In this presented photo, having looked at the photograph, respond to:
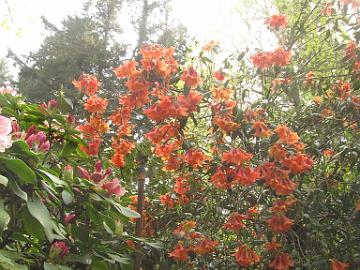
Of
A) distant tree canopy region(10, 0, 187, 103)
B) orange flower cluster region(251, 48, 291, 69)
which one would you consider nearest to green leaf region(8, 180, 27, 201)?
orange flower cluster region(251, 48, 291, 69)

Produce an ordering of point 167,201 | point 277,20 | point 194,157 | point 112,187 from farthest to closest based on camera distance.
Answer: point 277,20 → point 167,201 → point 194,157 → point 112,187

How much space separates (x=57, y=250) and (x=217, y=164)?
1.12 metres

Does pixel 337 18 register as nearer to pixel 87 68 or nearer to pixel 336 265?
pixel 336 265

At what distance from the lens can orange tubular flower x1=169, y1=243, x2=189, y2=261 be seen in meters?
2.07

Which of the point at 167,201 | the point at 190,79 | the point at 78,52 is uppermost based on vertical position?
the point at 78,52

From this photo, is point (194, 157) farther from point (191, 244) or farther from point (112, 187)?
point (112, 187)

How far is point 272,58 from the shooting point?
242cm

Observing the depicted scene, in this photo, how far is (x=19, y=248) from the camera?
154 cm

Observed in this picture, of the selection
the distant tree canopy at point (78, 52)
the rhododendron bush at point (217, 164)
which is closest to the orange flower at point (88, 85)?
the rhododendron bush at point (217, 164)

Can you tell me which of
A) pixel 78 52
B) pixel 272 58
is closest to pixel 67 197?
pixel 272 58

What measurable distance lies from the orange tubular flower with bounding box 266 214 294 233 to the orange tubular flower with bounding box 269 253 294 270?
119mm

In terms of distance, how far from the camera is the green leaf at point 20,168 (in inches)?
41.1

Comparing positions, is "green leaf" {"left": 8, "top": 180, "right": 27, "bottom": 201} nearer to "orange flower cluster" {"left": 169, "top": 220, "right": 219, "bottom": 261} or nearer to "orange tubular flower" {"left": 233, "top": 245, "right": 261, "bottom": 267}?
"orange flower cluster" {"left": 169, "top": 220, "right": 219, "bottom": 261}

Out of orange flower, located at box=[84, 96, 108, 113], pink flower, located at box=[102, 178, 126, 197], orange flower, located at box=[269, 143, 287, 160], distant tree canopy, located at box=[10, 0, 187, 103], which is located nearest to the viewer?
pink flower, located at box=[102, 178, 126, 197]
